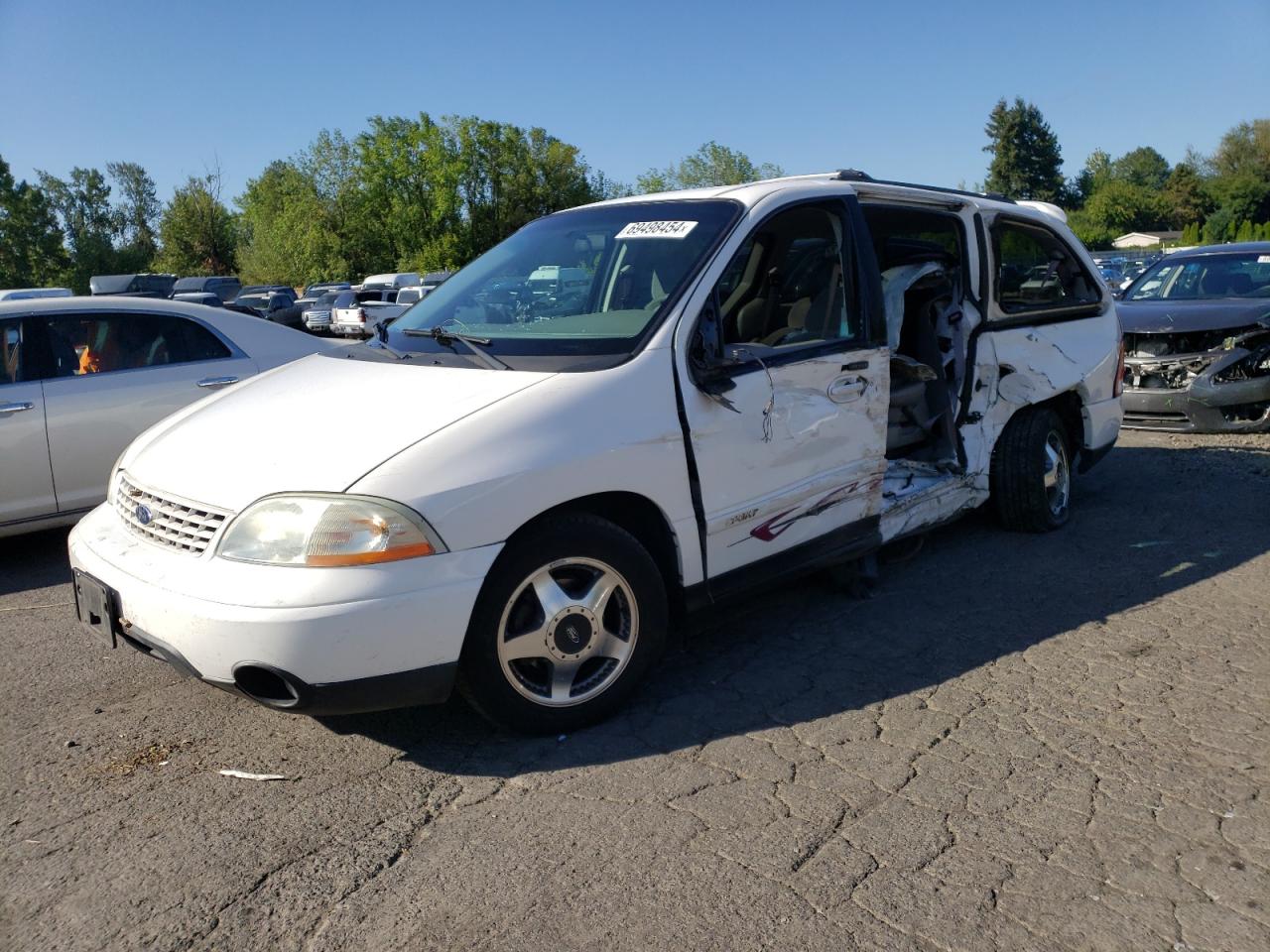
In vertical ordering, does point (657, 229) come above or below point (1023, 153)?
below

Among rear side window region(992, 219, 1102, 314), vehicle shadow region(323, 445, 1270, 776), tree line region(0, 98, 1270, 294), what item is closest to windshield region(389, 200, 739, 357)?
vehicle shadow region(323, 445, 1270, 776)

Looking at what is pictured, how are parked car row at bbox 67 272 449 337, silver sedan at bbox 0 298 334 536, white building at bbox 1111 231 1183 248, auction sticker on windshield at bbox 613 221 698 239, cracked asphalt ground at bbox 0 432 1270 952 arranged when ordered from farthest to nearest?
1. white building at bbox 1111 231 1183 248
2. parked car row at bbox 67 272 449 337
3. silver sedan at bbox 0 298 334 536
4. auction sticker on windshield at bbox 613 221 698 239
5. cracked asphalt ground at bbox 0 432 1270 952

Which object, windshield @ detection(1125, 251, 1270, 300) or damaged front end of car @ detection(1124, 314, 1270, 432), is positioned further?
windshield @ detection(1125, 251, 1270, 300)

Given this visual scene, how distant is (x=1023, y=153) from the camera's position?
106 m

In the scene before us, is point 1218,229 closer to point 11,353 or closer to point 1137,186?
point 1137,186

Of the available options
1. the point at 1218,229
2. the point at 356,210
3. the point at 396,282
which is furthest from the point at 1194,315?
the point at 1218,229

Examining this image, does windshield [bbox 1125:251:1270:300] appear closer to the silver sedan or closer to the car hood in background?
the car hood in background

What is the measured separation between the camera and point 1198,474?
24.8 feet

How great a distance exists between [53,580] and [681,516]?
155 inches

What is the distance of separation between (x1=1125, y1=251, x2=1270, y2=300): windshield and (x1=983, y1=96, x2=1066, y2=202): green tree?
10167 centimetres

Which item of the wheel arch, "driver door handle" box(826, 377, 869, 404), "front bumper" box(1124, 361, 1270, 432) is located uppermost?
"driver door handle" box(826, 377, 869, 404)

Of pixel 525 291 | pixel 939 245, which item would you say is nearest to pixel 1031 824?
pixel 525 291

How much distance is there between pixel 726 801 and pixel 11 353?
16.6 feet

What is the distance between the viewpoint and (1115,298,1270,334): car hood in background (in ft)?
28.3
